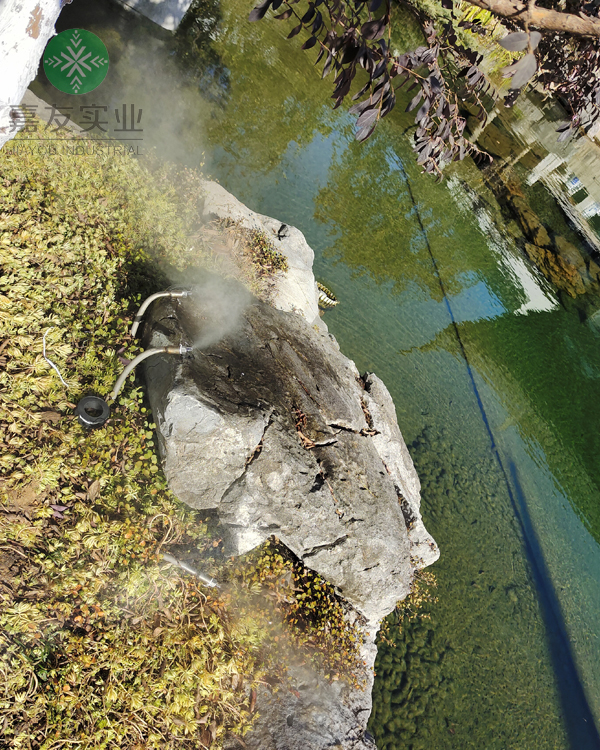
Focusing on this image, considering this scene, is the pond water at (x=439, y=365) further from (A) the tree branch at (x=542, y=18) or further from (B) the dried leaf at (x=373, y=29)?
(A) the tree branch at (x=542, y=18)

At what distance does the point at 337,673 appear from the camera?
512 centimetres

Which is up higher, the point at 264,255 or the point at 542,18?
the point at 542,18

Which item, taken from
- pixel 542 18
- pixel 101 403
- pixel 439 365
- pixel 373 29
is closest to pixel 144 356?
pixel 101 403

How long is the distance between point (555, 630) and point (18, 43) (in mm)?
10632

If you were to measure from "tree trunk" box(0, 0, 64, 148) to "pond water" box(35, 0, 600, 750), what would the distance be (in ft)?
16.5

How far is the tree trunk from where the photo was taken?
2.54 m

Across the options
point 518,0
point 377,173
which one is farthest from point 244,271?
point 377,173

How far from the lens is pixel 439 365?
9.82 meters

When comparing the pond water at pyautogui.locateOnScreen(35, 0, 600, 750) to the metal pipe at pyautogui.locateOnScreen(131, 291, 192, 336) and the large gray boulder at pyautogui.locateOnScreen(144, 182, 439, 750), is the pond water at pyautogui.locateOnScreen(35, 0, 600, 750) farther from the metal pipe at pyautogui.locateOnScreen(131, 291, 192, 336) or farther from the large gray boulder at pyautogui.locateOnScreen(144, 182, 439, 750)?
the metal pipe at pyautogui.locateOnScreen(131, 291, 192, 336)

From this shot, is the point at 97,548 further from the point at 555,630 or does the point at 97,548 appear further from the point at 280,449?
the point at 555,630

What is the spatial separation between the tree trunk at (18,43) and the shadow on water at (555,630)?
9.54 m

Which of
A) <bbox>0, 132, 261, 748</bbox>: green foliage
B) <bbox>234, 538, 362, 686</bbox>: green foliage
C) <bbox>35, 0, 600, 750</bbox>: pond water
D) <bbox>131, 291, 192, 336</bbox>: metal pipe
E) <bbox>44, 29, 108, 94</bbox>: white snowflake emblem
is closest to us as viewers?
<bbox>0, 132, 261, 748</bbox>: green foliage

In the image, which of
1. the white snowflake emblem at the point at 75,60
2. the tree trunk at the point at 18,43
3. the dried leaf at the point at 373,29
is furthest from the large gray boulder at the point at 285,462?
the dried leaf at the point at 373,29

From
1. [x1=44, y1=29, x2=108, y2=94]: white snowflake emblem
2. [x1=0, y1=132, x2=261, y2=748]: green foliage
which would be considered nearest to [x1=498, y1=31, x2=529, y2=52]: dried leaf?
[x1=44, y1=29, x2=108, y2=94]: white snowflake emblem
